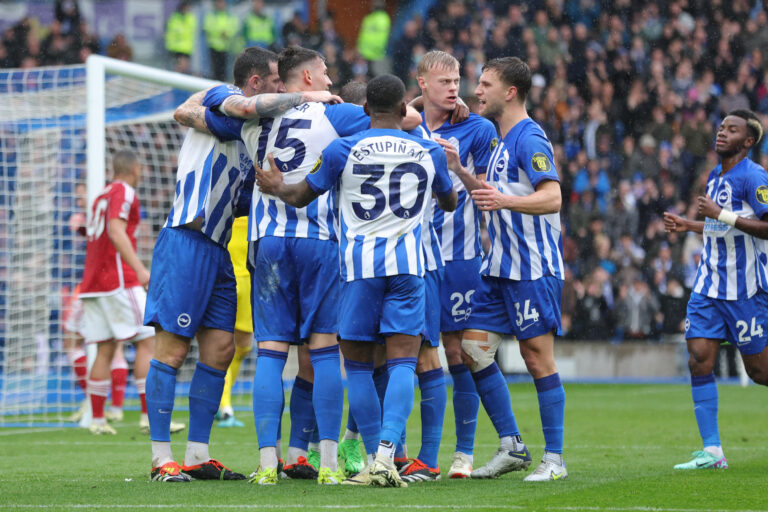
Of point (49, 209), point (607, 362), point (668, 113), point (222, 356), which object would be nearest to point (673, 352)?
point (607, 362)

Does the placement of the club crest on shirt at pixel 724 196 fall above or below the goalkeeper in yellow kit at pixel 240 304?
above

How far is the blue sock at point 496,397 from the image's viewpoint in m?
6.57

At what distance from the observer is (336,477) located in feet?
19.1

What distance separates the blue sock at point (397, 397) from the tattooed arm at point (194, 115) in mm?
1696

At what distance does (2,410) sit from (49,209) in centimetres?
209

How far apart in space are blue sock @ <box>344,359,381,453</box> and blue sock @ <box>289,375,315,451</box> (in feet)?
2.20

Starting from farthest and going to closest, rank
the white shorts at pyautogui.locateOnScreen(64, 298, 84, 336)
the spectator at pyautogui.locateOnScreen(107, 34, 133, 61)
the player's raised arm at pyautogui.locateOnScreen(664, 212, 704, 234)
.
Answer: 1. the spectator at pyautogui.locateOnScreen(107, 34, 133, 61)
2. the white shorts at pyautogui.locateOnScreen(64, 298, 84, 336)
3. the player's raised arm at pyautogui.locateOnScreen(664, 212, 704, 234)

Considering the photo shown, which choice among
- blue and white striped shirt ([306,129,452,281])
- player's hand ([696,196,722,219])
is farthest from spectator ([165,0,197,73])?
blue and white striped shirt ([306,129,452,281])

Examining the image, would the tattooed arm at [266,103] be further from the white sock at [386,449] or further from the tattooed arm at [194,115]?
the white sock at [386,449]

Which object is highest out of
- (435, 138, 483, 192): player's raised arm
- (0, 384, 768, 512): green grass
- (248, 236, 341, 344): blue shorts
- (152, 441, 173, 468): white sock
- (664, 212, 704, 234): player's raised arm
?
(435, 138, 483, 192): player's raised arm

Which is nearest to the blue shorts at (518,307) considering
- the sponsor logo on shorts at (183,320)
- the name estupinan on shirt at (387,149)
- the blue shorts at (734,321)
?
the name estupinan on shirt at (387,149)

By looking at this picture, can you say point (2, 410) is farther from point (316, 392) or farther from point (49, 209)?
point (316, 392)

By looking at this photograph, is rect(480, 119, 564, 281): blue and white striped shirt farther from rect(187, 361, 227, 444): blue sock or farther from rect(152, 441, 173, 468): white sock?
rect(152, 441, 173, 468): white sock

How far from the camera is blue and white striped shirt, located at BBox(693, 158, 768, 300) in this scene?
7324 mm
